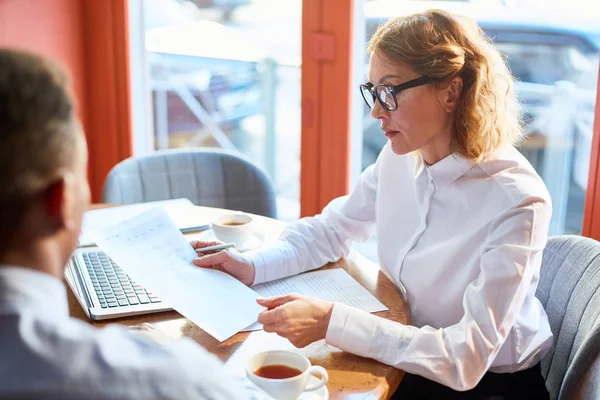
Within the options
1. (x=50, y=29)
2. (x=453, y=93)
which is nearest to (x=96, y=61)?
(x=50, y=29)

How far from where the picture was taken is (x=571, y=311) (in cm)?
158

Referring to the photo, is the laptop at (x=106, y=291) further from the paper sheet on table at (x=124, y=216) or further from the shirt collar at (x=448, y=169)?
the shirt collar at (x=448, y=169)

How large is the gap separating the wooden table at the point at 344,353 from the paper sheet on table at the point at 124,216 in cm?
37

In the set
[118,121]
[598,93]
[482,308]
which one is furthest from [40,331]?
[118,121]

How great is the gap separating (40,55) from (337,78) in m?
2.06

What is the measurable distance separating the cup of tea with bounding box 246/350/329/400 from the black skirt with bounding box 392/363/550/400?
401 millimetres

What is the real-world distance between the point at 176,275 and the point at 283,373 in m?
0.45

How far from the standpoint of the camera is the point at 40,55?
0.74 m

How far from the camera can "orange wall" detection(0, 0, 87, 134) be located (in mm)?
2814

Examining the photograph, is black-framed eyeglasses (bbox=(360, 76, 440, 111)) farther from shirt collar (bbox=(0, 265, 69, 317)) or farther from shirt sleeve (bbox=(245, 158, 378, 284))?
shirt collar (bbox=(0, 265, 69, 317))

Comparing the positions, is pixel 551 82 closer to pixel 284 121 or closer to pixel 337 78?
pixel 337 78

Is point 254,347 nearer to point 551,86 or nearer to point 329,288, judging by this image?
point 329,288

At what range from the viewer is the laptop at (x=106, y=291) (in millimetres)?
1481

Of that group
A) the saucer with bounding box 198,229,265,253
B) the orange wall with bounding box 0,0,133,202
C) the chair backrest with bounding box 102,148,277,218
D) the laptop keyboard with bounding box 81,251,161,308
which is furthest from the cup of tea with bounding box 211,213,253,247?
the orange wall with bounding box 0,0,133,202
